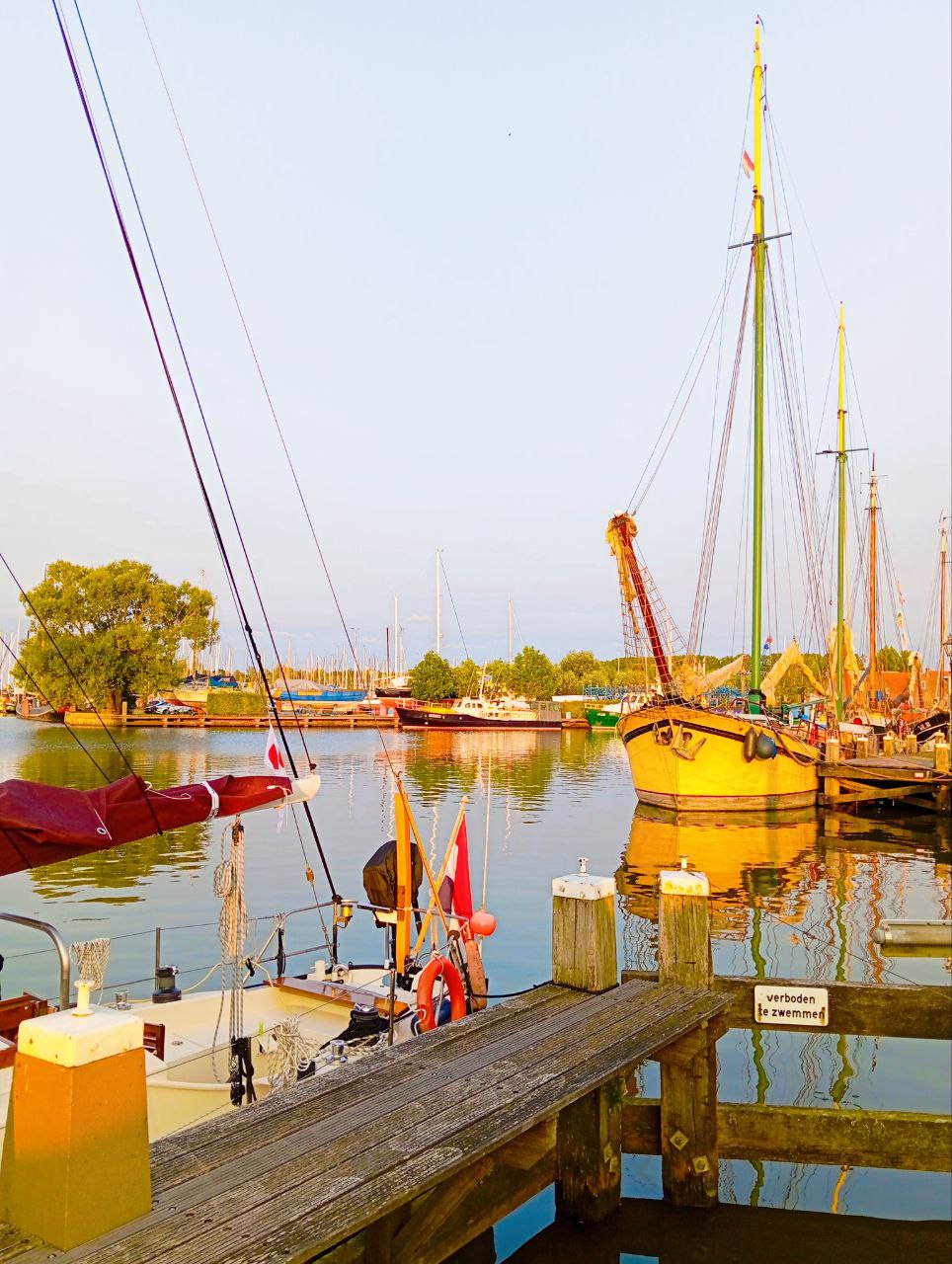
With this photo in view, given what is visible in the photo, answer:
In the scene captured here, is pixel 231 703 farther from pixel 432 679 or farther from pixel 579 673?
pixel 579 673

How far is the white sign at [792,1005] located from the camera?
681cm

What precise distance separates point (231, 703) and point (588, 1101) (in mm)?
114036

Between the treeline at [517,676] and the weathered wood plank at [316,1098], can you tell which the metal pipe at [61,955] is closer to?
the weathered wood plank at [316,1098]

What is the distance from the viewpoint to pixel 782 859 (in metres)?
27.1

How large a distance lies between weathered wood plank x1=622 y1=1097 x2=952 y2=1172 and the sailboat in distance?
88.4 feet

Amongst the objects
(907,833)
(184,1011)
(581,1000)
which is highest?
(581,1000)

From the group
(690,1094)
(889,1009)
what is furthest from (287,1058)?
(889,1009)

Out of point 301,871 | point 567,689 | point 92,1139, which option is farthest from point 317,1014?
point 567,689

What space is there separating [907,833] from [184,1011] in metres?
29.1

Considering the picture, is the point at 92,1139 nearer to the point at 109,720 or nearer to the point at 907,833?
the point at 907,833

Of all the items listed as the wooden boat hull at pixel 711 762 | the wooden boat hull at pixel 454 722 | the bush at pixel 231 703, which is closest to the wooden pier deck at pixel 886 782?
the wooden boat hull at pixel 711 762

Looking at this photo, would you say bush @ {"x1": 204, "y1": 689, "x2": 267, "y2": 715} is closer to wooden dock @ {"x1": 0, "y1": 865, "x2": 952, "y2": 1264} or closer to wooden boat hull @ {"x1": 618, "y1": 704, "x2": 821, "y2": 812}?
wooden boat hull @ {"x1": 618, "y1": 704, "x2": 821, "y2": 812}

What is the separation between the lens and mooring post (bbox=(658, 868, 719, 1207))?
6.89 metres

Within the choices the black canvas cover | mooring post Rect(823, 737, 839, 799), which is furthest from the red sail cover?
mooring post Rect(823, 737, 839, 799)
